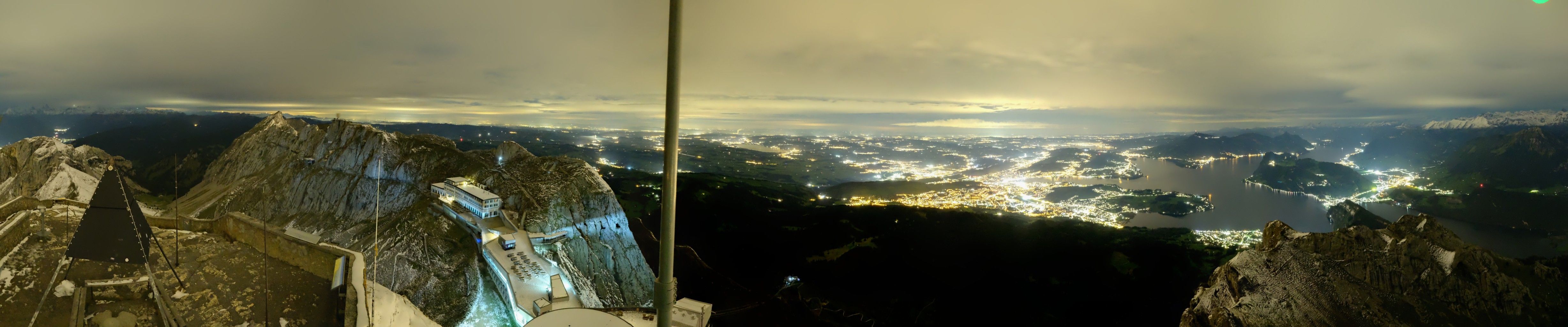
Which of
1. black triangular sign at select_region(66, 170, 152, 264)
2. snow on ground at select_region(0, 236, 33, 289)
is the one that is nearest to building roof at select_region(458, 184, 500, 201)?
snow on ground at select_region(0, 236, 33, 289)

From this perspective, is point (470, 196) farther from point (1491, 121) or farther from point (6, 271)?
point (1491, 121)

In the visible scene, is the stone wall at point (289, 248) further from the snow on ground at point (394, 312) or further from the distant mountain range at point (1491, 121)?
the distant mountain range at point (1491, 121)

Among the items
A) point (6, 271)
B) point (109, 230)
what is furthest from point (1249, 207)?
point (6, 271)

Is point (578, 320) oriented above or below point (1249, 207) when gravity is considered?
below

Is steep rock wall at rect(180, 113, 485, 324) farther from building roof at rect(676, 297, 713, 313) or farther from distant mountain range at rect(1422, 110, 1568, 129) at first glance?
distant mountain range at rect(1422, 110, 1568, 129)

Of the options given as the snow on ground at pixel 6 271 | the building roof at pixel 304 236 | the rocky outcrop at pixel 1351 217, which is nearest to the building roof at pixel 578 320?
the building roof at pixel 304 236

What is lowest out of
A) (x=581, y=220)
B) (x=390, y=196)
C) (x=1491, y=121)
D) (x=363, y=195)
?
(x=581, y=220)
